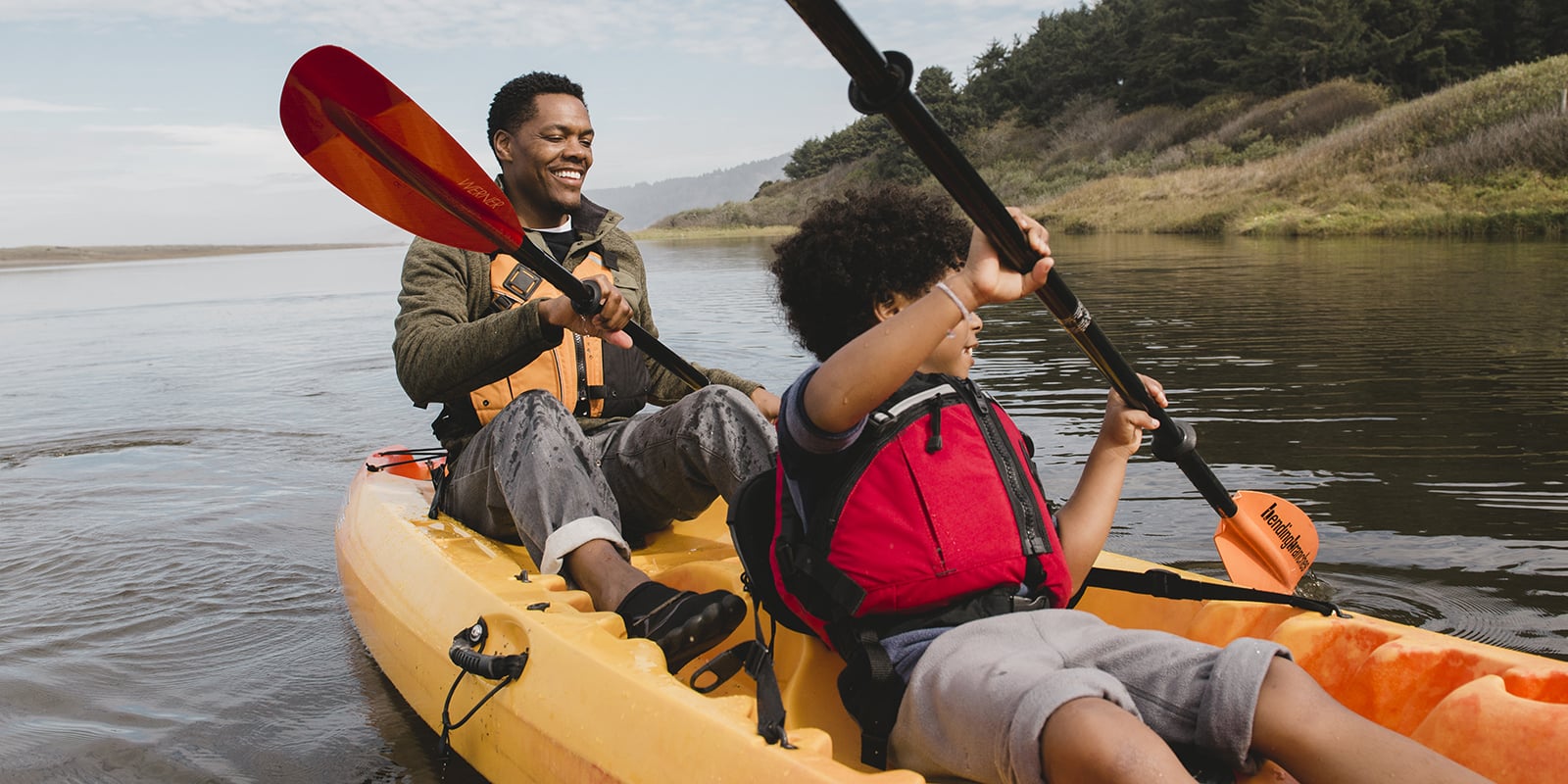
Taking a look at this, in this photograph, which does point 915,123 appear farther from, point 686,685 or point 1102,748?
point 686,685

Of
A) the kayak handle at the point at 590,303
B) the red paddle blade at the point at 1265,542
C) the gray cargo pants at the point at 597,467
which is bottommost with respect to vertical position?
the red paddle blade at the point at 1265,542

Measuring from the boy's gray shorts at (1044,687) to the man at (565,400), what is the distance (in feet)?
2.11

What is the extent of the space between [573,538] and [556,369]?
2.27ft

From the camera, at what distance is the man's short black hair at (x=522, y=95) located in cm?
329

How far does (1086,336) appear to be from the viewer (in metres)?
2.35

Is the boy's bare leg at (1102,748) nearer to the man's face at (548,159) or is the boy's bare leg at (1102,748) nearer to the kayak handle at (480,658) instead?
the kayak handle at (480,658)

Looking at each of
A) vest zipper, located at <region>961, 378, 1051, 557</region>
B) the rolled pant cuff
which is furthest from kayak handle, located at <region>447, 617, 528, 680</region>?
vest zipper, located at <region>961, 378, 1051, 557</region>

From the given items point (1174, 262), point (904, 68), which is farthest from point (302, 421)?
point (1174, 262)

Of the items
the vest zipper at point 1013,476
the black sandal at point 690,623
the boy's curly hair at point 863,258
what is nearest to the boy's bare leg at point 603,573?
the black sandal at point 690,623

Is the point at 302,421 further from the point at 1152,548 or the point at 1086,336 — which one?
the point at 1086,336

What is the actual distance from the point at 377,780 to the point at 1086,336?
1.94 metres

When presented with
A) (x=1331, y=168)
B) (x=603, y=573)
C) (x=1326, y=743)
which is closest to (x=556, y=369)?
(x=603, y=573)

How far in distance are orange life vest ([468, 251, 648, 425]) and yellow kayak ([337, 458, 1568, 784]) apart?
393 millimetres

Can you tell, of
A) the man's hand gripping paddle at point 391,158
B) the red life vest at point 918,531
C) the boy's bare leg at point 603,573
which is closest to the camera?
the red life vest at point 918,531
